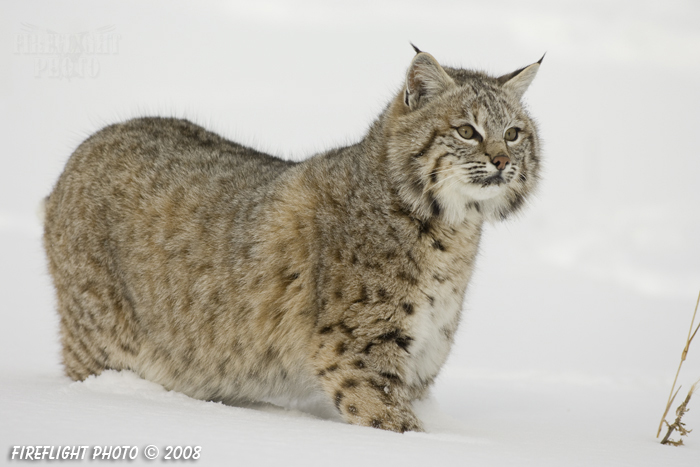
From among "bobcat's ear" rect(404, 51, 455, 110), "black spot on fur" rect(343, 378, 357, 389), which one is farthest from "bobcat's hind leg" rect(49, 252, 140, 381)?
"bobcat's ear" rect(404, 51, 455, 110)

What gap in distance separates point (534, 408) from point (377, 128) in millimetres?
2720

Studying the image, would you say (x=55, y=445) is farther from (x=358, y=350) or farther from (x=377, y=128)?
(x=377, y=128)

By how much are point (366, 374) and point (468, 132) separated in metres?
1.64

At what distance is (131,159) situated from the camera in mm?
5754

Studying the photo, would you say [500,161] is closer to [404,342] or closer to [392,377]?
[404,342]

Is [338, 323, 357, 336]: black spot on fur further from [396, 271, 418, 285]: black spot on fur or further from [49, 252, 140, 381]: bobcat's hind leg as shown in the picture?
[49, 252, 140, 381]: bobcat's hind leg

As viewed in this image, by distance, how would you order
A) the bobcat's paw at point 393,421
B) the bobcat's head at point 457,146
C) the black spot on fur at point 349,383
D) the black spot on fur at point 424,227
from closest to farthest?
1. the bobcat's paw at point 393,421
2. the black spot on fur at point 349,383
3. the bobcat's head at point 457,146
4. the black spot on fur at point 424,227

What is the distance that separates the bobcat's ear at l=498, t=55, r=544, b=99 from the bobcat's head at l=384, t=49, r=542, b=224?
0.41ft

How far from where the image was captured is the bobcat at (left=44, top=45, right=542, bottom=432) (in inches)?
181

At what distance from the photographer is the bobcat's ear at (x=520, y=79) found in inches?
203

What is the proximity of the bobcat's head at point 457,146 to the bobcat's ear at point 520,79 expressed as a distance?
4.9 inches

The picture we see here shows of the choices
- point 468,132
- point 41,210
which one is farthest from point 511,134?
point 41,210

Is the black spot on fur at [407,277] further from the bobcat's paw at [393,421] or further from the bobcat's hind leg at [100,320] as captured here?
the bobcat's hind leg at [100,320]

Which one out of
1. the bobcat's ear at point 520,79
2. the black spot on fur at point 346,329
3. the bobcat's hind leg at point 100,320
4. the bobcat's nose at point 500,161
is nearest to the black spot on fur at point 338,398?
the black spot on fur at point 346,329
